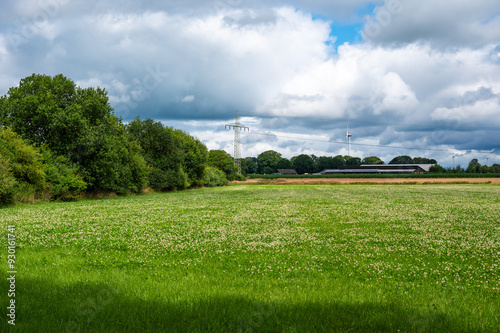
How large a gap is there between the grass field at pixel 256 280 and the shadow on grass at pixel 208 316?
28 mm

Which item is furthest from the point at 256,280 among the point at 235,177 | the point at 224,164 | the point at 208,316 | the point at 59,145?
the point at 224,164

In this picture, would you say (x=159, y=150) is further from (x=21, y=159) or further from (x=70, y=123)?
(x=21, y=159)

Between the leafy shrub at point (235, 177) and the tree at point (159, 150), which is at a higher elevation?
the tree at point (159, 150)

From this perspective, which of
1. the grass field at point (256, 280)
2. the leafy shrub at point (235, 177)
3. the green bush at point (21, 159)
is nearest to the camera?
the grass field at point (256, 280)

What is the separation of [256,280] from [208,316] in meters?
3.00

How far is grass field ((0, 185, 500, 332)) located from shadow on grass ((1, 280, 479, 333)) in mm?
28

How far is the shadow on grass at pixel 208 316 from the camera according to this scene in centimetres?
723

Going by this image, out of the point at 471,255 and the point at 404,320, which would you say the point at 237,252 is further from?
the point at 471,255

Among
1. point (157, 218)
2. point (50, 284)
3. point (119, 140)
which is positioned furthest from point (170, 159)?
point (50, 284)

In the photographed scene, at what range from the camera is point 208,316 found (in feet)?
25.4

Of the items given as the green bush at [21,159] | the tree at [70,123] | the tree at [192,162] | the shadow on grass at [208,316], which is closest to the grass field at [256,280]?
the shadow on grass at [208,316]

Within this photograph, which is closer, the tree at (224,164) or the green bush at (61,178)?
the green bush at (61,178)

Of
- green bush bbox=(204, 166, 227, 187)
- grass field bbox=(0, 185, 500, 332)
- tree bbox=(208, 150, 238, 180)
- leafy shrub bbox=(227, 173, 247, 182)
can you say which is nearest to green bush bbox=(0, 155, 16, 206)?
A: grass field bbox=(0, 185, 500, 332)

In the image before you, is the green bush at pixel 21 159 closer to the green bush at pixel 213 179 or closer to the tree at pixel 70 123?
the tree at pixel 70 123
